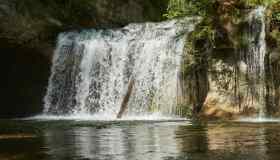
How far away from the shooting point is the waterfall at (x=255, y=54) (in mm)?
21109

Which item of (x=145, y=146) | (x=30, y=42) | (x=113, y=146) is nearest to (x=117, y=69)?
(x=30, y=42)

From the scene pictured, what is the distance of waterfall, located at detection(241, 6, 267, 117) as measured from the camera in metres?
21.1

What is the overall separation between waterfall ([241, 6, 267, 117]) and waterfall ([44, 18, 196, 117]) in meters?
2.64

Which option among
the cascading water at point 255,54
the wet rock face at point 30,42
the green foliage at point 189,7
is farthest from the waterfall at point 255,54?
the wet rock face at point 30,42

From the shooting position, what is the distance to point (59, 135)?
13.9 metres

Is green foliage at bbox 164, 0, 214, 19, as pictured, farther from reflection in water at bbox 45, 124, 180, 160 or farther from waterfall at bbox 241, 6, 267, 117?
reflection in water at bbox 45, 124, 180, 160

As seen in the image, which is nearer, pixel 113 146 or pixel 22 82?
pixel 113 146

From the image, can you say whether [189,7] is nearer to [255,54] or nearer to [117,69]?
[255,54]

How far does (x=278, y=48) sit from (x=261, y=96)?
5.88 feet

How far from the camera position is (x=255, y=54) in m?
21.6

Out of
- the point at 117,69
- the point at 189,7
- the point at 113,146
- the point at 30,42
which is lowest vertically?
the point at 113,146

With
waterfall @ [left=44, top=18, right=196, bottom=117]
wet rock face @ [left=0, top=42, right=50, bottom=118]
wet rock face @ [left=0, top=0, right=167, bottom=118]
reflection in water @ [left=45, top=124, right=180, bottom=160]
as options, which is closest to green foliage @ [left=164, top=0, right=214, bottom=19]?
waterfall @ [left=44, top=18, right=196, bottom=117]

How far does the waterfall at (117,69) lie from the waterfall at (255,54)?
2.64 meters

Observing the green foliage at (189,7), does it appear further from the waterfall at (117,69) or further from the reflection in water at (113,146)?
the reflection in water at (113,146)
